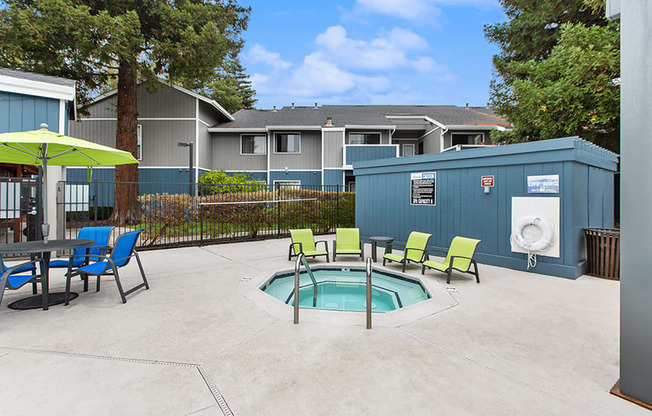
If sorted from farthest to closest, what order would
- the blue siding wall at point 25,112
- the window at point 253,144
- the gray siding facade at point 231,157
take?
the window at point 253,144, the gray siding facade at point 231,157, the blue siding wall at point 25,112

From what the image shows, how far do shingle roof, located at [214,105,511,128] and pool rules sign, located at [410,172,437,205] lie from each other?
10458mm

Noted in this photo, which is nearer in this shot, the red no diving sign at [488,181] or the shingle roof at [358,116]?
the red no diving sign at [488,181]

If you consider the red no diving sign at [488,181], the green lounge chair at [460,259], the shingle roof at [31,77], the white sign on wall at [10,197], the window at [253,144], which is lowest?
the green lounge chair at [460,259]

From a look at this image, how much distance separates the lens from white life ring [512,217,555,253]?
6102 mm

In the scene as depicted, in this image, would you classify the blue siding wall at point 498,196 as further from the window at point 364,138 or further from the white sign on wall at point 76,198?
the window at point 364,138

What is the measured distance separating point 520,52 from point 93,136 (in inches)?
910

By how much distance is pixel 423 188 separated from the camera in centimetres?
846

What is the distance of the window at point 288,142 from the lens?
63.2ft

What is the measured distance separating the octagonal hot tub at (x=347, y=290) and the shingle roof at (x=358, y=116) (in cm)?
1345

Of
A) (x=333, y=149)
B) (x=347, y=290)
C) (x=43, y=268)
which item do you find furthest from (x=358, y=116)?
(x=43, y=268)

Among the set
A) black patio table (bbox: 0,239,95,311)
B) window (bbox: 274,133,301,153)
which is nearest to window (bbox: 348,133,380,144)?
window (bbox: 274,133,301,153)

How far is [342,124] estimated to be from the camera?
18.8 m

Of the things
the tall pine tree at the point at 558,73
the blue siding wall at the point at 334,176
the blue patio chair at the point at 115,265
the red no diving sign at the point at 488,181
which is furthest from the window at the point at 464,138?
the blue patio chair at the point at 115,265

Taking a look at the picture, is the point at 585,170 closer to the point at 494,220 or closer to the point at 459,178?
the point at 494,220
